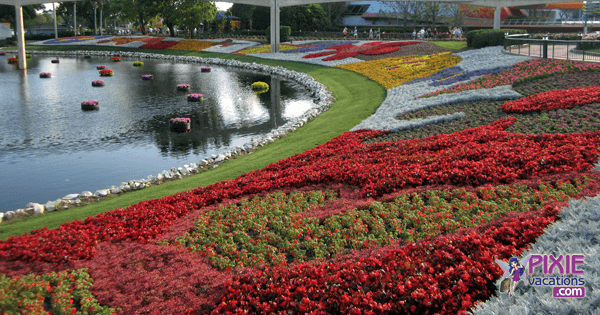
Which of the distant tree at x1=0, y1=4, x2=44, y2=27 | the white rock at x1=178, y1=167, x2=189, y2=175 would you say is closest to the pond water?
the white rock at x1=178, y1=167, x2=189, y2=175

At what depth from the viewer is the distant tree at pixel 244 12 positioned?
76.8m

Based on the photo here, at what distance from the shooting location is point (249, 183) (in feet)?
35.2

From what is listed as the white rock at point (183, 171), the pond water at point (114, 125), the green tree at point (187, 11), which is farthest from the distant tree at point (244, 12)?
the white rock at point (183, 171)

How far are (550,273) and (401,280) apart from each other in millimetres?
1721

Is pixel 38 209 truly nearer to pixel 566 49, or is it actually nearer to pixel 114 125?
pixel 114 125

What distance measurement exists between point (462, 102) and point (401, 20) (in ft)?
217

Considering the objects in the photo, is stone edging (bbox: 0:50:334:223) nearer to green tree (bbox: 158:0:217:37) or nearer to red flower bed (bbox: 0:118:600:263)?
red flower bed (bbox: 0:118:600:263)

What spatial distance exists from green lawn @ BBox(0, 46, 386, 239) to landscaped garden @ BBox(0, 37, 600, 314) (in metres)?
0.12

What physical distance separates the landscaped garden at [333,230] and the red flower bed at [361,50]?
27.9 m

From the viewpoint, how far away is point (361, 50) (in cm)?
4238

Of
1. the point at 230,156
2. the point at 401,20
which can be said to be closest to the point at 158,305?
the point at 230,156

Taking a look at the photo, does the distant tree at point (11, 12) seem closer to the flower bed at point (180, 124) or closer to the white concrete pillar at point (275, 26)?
the white concrete pillar at point (275, 26)

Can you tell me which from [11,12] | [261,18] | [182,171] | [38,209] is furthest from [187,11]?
[38,209]

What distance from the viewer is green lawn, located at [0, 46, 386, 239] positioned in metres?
9.78
